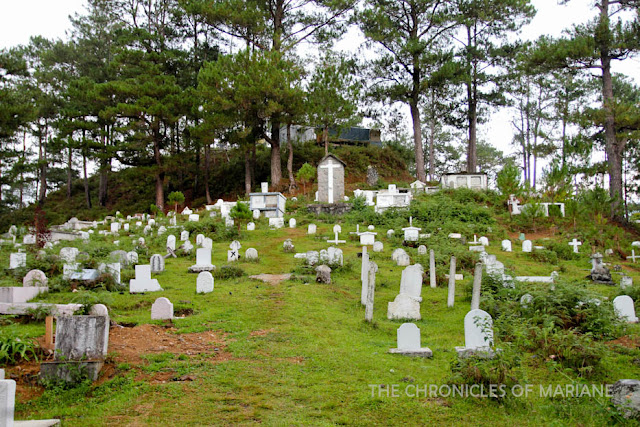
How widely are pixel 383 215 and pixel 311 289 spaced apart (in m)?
13.6

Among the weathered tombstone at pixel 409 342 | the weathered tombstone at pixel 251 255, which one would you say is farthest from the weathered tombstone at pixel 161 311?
the weathered tombstone at pixel 251 255

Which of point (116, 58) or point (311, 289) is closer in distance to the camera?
point (311, 289)

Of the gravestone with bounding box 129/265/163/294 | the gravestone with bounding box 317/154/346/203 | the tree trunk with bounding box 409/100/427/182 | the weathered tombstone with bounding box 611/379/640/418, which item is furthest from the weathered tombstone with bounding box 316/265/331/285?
the tree trunk with bounding box 409/100/427/182

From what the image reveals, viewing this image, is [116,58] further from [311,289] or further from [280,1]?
[311,289]

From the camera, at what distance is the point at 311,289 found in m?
11.7

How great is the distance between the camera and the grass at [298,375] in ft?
17.3

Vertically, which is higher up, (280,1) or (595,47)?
(280,1)

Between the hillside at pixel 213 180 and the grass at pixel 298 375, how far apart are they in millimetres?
24103

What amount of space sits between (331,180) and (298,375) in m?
22.9

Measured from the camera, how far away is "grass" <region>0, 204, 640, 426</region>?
5270 millimetres

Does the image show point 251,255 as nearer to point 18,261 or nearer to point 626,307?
point 18,261

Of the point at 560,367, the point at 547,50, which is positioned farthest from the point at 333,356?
the point at 547,50

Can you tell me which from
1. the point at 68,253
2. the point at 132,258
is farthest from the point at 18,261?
the point at 132,258

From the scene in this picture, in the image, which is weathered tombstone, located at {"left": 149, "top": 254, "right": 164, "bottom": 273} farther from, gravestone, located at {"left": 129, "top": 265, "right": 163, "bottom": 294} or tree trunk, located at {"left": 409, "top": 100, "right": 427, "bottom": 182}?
tree trunk, located at {"left": 409, "top": 100, "right": 427, "bottom": 182}
